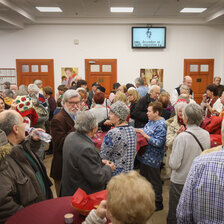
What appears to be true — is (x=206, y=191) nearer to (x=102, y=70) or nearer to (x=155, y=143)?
(x=155, y=143)

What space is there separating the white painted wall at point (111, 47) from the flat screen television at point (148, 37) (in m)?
0.23

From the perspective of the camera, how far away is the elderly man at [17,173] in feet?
5.69

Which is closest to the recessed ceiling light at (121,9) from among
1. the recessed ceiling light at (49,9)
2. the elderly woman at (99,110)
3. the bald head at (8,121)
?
the recessed ceiling light at (49,9)

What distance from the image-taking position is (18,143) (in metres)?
2.09

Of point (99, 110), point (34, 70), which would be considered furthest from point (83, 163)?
point (34, 70)

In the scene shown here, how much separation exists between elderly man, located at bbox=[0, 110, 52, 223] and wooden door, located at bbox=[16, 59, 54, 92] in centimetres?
811

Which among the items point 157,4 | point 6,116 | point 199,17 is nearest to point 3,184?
point 6,116

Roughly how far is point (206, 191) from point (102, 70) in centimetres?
868

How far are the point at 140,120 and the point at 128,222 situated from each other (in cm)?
378

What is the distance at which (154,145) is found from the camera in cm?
344

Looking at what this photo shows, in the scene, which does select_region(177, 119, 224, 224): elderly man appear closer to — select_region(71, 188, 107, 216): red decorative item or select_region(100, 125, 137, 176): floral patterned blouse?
select_region(71, 188, 107, 216): red decorative item

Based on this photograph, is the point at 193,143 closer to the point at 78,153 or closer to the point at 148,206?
the point at 78,153

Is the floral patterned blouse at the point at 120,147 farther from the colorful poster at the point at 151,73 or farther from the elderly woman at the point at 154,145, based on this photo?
the colorful poster at the point at 151,73

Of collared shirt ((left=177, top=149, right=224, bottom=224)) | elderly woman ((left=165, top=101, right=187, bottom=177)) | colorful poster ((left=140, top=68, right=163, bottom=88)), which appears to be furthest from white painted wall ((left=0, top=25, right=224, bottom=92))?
collared shirt ((left=177, top=149, right=224, bottom=224))
